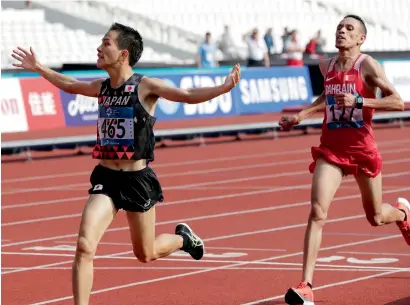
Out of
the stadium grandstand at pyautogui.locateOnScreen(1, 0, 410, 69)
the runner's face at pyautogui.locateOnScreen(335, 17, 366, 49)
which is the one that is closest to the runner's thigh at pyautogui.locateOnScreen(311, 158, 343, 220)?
the runner's face at pyautogui.locateOnScreen(335, 17, 366, 49)

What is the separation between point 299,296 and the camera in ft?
28.2

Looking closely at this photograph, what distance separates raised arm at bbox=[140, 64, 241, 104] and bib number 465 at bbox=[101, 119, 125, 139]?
247 millimetres

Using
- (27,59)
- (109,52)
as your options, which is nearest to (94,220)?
(109,52)

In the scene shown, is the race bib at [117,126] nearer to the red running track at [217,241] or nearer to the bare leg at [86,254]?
the bare leg at [86,254]

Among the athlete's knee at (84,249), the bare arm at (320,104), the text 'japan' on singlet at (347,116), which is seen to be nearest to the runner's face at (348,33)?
the text 'japan' on singlet at (347,116)

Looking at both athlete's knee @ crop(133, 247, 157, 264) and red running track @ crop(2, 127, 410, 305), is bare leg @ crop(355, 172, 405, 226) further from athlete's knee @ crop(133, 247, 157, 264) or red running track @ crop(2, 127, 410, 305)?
athlete's knee @ crop(133, 247, 157, 264)

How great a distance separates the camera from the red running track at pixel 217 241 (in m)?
9.64

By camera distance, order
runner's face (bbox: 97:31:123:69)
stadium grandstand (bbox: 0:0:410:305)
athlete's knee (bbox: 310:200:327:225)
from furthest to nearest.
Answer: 1. stadium grandstand (bbox: 0:0:410:305)
2. athlete's knee (bbox: 310:200:327:225)
3. runner's face (bbox: 97:31:123:69)

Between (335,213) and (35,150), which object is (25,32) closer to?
(35,150)

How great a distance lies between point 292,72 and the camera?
3338 cm

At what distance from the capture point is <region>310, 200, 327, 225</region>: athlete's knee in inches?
357

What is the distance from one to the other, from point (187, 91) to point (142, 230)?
3.26 ft

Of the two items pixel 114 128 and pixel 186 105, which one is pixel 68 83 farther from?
pixel 186 105

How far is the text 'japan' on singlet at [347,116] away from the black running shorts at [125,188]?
187cm
